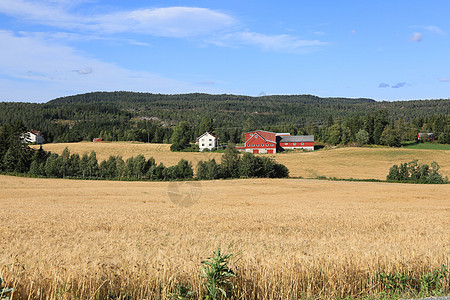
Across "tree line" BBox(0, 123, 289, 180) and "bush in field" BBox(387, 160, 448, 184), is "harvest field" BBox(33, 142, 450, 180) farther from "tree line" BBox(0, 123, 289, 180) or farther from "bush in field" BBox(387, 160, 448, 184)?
"tree line" BBox(0, 123, 289, 180)

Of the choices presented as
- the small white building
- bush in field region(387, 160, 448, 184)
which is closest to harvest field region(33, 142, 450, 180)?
bush in field region(387, 160, 448, 184)

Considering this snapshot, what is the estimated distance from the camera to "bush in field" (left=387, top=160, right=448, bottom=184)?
5822 cm

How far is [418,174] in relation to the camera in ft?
198

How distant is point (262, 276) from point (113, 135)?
574 feet

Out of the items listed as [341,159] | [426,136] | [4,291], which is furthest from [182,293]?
[426,136]

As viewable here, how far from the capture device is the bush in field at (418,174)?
191ft

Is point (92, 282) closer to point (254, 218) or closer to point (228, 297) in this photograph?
point (228, 297)

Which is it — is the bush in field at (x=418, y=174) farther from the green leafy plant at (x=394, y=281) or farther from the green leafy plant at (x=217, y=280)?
the green leafy plant at (x=217, y=280)

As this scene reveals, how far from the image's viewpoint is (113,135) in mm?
175000

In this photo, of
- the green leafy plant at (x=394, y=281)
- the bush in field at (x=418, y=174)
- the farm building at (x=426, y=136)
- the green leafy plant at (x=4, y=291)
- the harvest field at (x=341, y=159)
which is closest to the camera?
the green leafy plant at (x=4, y=291)

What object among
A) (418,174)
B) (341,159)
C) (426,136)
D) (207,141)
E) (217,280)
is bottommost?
(418,174)

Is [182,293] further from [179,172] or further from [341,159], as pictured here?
[341,159]

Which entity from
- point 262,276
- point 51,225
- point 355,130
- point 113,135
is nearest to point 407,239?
point 262,276

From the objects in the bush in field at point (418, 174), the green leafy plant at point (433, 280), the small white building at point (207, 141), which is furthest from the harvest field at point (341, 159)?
the green leafy plant at point (433, 280)
